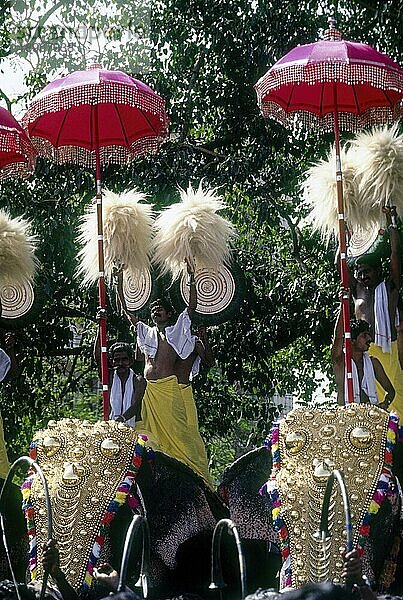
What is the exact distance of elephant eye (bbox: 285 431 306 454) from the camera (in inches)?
193

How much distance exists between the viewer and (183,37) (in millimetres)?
10055

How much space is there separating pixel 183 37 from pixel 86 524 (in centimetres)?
609

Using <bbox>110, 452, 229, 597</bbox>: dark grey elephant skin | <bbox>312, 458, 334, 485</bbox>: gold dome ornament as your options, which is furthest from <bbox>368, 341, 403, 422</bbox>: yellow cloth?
<bbox>312, 458, 334, 485</bbox>: gold dome ornament

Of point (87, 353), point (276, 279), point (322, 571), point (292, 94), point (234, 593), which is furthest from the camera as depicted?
point (87, 353)

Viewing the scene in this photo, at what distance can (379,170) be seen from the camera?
22.0 feet

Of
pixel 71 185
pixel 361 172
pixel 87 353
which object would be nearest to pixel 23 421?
pixel 87 353

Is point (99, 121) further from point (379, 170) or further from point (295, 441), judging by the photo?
point (295, 441)

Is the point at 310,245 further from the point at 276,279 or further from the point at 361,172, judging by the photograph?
the point at 361,172

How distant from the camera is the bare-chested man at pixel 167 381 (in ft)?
23.4

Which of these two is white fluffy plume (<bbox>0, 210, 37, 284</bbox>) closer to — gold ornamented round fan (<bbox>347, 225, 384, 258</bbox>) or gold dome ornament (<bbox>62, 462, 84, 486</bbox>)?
gold ornamented round fan (<bbox>347, 225, 384, 258</bbox>)

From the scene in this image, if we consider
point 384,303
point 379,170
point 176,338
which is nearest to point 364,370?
point 384,303

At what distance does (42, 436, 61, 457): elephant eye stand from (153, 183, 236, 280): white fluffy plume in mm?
2200

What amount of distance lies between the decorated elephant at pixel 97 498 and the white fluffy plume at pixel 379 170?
213 centimetres

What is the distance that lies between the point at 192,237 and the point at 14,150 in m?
1.31
